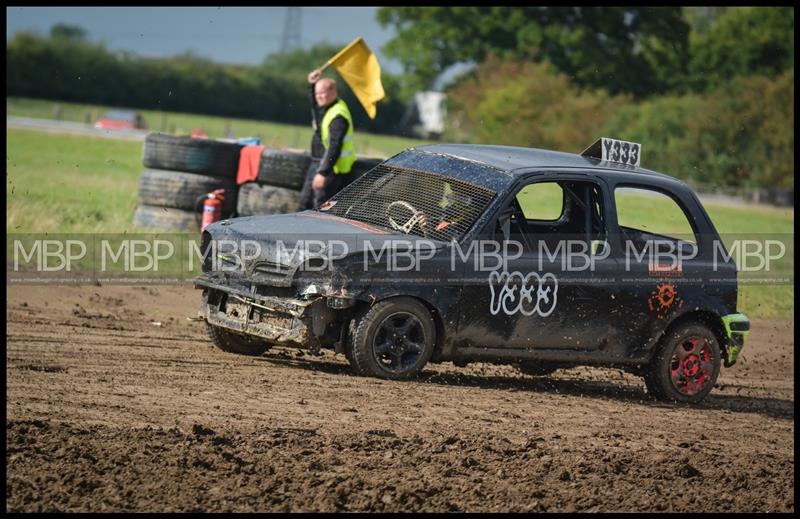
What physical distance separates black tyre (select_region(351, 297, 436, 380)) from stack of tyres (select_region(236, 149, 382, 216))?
6788 mm

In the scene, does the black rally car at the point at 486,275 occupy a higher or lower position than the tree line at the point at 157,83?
lower

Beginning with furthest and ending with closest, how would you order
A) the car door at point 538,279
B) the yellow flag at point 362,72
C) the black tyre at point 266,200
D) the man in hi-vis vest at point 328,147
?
1. the black tyre at point 266,200
2. the yellow flag at point 362,72
3. the man in hi-vis vest at point 328,147
4. the car door at point 538,279

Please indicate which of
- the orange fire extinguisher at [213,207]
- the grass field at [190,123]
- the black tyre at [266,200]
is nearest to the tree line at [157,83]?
the grass field at [190,123]

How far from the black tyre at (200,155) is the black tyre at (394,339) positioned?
769 cm

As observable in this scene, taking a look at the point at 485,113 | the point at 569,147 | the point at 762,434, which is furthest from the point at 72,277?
the point at 485,113

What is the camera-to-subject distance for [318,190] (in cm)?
1296

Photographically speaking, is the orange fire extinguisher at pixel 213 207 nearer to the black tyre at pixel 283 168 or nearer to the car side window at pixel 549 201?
the black tyre at pixel 283 168

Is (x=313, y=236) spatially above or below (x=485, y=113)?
below

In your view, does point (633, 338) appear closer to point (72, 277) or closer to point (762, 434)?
point (762, 434)

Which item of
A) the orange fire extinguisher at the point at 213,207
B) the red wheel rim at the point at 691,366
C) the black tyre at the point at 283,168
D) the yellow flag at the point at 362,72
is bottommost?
the red wheel rim at the point at 691,366

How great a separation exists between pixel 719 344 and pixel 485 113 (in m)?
41.9

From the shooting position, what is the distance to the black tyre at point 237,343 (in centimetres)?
952

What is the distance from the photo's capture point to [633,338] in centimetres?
945

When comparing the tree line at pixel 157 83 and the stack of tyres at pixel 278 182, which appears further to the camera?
the tree line at pixel 157 83
